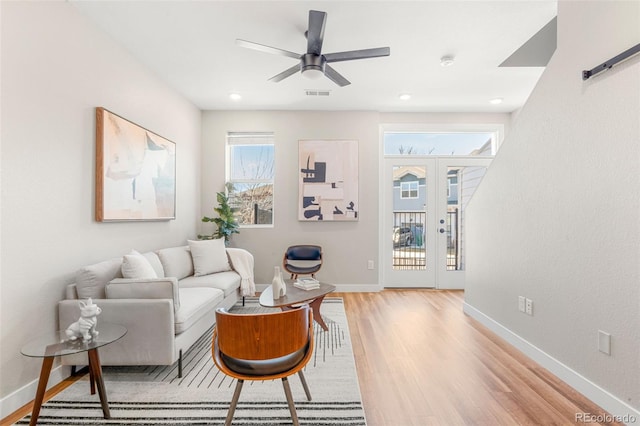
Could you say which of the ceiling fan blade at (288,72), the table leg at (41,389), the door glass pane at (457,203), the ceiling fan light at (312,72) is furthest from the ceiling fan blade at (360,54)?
the door glass pane at (457,203)

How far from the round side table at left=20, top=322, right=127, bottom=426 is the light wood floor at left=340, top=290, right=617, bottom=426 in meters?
1.59

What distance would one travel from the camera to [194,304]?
2512mm

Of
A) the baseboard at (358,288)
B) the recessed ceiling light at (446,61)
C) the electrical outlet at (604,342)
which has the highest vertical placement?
the recessed ceiling light at (446,61)

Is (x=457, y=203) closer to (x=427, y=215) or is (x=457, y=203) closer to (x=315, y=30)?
(x=427, y=215)

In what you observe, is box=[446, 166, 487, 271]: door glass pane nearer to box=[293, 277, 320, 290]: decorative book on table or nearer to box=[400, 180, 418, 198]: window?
box=[400, 180, 418, 198]: window

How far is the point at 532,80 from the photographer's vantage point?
368 cm

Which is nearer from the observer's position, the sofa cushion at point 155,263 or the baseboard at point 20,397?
the baseboard at point 20,397

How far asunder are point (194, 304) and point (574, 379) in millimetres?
2831

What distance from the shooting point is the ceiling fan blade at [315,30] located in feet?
6.93

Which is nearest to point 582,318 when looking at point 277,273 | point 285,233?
point 277,273

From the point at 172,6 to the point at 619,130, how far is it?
3171mm

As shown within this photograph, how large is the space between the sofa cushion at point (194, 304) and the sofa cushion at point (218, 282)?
121 millimetres

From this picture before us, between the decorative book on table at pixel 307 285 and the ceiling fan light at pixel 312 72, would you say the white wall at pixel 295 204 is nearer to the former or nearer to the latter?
the decorative book on table at pixel 307 285

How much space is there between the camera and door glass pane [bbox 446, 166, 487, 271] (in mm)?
4863
